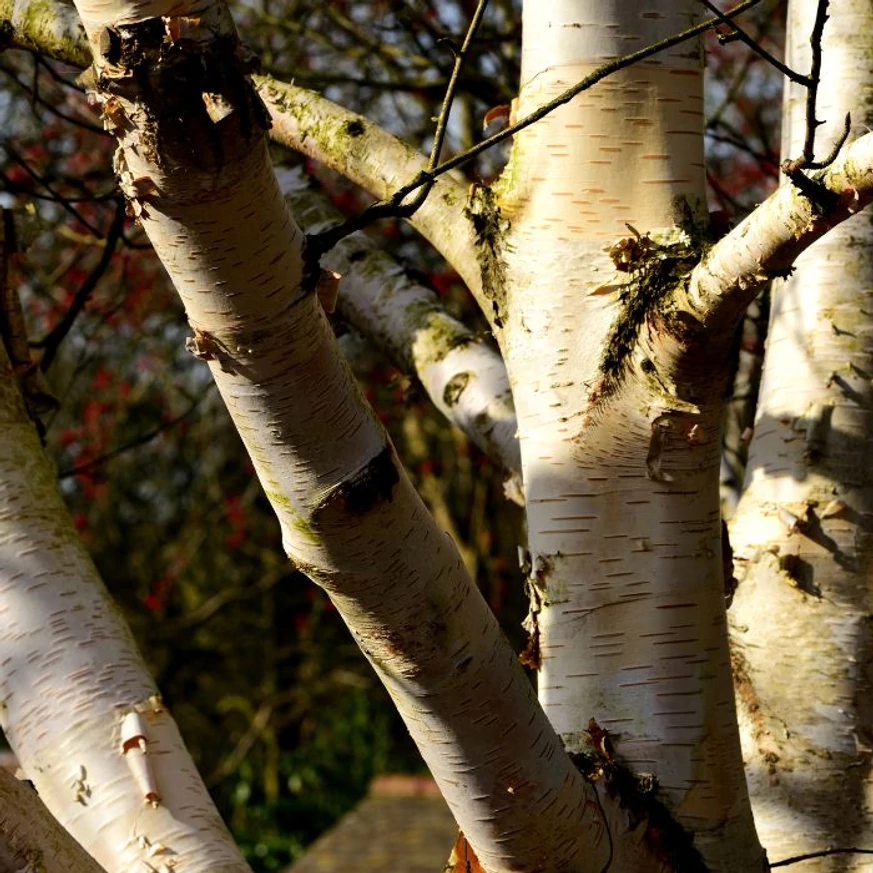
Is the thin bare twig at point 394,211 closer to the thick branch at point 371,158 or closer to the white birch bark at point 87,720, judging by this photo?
the thick branch at point 371,158

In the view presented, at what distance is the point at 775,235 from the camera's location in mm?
1112

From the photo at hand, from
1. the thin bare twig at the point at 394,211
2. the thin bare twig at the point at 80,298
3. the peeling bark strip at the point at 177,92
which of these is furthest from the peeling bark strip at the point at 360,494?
the thin bare twig at the point at 80,298

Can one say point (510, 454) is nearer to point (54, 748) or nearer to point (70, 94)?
point (54, 748)

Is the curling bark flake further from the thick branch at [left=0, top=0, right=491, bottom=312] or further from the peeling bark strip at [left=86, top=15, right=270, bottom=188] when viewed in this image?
the peeling bark strip at [left=86, top=15, right=270, bottom=188]

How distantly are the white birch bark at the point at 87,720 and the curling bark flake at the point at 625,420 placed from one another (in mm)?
443

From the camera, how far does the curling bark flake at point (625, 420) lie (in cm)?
137

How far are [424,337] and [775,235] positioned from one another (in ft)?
3.35

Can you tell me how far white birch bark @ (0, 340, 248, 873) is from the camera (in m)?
1.33

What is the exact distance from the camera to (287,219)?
1.00 meters

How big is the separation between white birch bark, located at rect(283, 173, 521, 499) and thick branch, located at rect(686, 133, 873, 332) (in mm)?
693

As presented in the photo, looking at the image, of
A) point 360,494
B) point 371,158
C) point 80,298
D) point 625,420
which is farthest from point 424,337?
point 360,494

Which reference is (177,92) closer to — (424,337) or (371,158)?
(371,158)

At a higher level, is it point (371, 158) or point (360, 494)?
point (371, 158)

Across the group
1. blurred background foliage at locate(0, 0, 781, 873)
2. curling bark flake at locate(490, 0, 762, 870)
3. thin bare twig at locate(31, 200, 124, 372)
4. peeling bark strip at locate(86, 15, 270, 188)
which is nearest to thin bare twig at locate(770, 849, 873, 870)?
curling bark flake at locate(490, 0, 762, 870)
